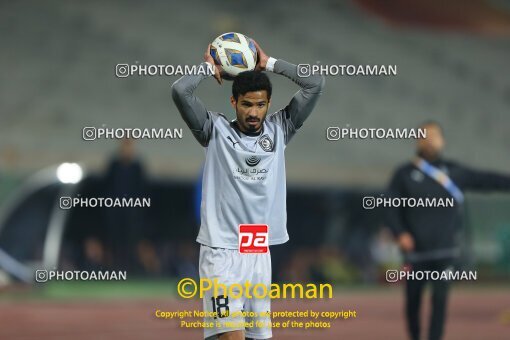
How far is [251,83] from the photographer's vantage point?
192 inches

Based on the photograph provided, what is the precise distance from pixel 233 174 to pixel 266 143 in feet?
0.84

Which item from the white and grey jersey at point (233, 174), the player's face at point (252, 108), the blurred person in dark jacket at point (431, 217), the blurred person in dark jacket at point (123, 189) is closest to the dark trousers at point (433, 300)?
the blurred person in dark jacket at point (431, 217)

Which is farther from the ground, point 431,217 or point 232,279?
point 431,217

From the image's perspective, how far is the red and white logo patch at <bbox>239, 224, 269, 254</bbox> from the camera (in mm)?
4848

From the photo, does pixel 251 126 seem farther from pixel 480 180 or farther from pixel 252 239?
pixel 480 180

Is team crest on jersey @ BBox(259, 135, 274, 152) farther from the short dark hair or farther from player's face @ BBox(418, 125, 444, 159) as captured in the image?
player's face @ BBox(418, 125, 444, 159)

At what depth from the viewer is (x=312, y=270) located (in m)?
13.6

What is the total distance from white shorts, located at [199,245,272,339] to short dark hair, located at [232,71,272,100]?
0.76 m

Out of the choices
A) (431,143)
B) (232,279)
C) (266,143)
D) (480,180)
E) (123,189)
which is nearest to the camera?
(232,279)

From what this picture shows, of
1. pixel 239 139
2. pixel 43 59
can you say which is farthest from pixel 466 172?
pixel 43 59

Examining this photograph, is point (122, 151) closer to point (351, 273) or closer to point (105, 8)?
point (351, 273)

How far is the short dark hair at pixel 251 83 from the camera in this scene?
4867mm

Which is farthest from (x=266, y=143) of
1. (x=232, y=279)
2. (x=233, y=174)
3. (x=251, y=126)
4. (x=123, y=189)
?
(x=123, y=189)

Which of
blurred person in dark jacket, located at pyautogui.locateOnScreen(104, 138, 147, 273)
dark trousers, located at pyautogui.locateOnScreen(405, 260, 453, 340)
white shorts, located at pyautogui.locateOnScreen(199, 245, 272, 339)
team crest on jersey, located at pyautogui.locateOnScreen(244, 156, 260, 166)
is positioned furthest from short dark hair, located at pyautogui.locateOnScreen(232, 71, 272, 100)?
blurred person in dark jacket, located at pyautogui.locateOnScreen(104, 138, 147, 273)
